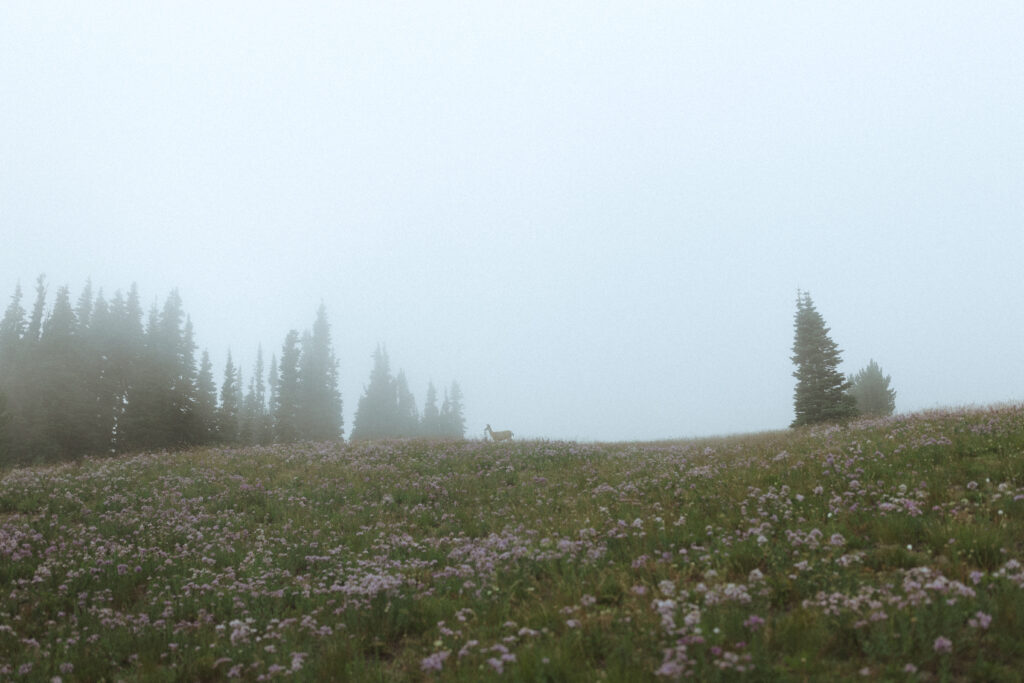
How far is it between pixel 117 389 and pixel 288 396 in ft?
47.5

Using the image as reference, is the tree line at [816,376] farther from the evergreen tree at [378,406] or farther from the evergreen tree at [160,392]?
the evergreen tree at [378,406]

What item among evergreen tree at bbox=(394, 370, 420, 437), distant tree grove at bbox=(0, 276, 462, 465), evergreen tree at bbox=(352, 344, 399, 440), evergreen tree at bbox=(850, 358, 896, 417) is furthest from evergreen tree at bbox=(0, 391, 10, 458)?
evergreen tree at bbox=(850, 358, 896, 417)

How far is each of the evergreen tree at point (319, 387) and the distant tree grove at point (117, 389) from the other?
165mm

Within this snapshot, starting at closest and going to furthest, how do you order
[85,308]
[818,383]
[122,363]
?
[818,383], [122,363], [85,308]

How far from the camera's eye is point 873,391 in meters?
44.1

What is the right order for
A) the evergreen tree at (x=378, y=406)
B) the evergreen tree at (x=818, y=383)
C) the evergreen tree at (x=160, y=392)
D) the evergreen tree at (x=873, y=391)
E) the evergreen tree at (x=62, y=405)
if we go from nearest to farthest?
the evergreen tree at (x=818, y=383)
the evergreen tree at (x=62, y=405)
the evergreen tree at (x=160, y=392)
the evergreen tree at (x=873, y=391)
the evergreen tree at (x=378, y=406)

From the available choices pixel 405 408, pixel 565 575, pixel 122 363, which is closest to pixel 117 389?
pixel 122 363

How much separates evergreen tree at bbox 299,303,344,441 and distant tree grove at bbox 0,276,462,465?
0.17m

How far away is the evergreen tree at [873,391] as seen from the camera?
43.1m

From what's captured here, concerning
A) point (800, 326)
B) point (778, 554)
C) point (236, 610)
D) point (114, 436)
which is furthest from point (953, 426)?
point (114, 436)

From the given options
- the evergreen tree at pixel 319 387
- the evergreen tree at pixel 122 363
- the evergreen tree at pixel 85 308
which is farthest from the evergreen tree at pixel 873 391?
the evergreen tree at pixel 85 308

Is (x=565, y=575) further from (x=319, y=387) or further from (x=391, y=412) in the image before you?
(x=391, y=412)

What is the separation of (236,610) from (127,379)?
148 ft

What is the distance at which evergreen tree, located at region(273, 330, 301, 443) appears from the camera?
50.3 meters
